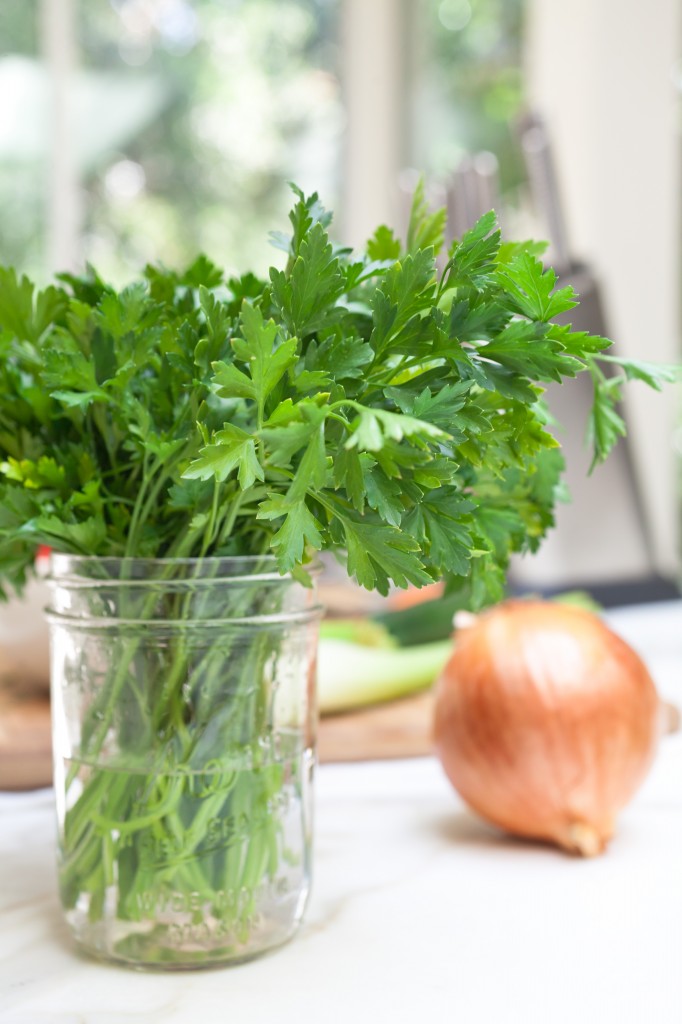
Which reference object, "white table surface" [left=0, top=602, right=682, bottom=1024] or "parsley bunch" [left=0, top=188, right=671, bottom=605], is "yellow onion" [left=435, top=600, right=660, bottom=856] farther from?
"parsley bunch" [left=0, top=188, right=671, bottom=605]

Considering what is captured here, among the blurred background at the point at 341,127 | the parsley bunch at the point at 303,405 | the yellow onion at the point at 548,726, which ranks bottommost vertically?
the yellow onion at the point at 548,726

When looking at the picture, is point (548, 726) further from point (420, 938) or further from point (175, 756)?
point (175, 756)

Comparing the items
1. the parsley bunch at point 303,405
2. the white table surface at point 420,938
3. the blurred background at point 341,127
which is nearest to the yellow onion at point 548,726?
the white table surface at point 420,938

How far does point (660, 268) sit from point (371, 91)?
115 centimetres

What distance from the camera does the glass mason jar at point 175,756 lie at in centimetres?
48

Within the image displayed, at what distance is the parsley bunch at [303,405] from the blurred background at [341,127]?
127cm

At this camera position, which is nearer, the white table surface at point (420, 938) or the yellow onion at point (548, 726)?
the white table surface at point (420, 938)

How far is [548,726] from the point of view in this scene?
0.64 meters

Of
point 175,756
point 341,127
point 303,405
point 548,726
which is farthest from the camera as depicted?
point 341,127

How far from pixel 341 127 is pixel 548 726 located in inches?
99.8

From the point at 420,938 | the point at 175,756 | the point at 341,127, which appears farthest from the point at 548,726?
the point at 341,127

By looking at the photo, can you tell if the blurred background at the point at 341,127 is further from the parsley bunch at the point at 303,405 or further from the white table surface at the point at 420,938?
the parsley bunch at the point at 303,405

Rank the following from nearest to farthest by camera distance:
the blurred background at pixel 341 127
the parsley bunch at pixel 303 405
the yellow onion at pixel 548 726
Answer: the parsley bunch at pixel 303 405 → the yellow onion at pixel 548 726 → the blurred background at pixel 341 127

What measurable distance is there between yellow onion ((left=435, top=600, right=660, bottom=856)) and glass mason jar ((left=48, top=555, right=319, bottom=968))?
0.18m
